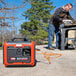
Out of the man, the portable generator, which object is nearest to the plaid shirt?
the man

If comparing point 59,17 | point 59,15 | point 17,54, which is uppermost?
point 59,15

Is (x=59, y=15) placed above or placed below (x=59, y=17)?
above

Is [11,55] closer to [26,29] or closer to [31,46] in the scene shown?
[31,46]

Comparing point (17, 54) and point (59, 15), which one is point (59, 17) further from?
point (17, 54)

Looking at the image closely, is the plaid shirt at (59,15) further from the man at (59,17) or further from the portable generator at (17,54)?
the portable generator at (17,54)

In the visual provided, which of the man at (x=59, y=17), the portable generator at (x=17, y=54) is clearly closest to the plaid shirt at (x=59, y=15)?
the man at (x=59, y=17)

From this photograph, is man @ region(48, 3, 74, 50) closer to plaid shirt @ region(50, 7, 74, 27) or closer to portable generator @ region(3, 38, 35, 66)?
plaid shirt @ region(50, 7, 74, 27)

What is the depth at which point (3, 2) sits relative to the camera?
8555 mm

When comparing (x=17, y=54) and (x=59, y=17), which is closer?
(x=17, y=54)

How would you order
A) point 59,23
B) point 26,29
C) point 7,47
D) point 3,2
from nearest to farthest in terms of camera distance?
point 7,47 → point 3,2 → point 59,23 → point 26,29

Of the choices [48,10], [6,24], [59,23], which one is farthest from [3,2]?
[48,10]

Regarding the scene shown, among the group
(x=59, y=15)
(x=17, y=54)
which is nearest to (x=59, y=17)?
(x=59, y=15)

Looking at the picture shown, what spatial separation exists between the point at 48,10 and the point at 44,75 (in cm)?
2019

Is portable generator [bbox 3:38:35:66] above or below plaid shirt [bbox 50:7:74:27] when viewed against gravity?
below
